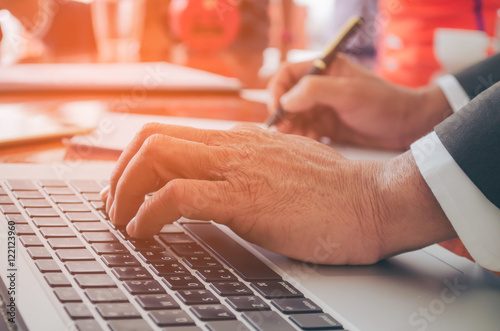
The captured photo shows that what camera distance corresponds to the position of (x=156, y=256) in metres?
0.43

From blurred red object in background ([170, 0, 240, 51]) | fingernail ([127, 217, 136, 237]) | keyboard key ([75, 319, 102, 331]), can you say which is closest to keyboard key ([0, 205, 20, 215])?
fingernail ([127, 217, 136, 237])

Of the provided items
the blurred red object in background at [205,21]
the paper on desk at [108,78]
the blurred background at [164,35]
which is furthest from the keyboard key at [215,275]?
the blurred red object in background at [205,21]

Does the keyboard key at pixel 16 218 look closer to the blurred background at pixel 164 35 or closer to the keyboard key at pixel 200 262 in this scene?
the keyboard key at pixel 200 262

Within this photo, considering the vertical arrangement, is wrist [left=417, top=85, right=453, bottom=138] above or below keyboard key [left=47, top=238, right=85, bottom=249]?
above

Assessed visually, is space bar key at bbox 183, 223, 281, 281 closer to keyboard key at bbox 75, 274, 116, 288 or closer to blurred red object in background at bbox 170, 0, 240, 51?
keyboard key at bbox 75, 274, 116, 288

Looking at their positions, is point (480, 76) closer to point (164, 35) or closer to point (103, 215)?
point (103, 215)

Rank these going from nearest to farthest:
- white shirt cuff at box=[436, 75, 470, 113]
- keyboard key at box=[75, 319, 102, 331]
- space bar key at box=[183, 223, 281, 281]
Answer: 1. keyboard key at box=[75, 319, 102, 331]
2. space bar key at box=[183, 223, 281, 281]
3. white shirt cuff at box=[436, 75, 470, 113]

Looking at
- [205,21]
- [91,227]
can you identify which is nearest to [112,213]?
[91,227]

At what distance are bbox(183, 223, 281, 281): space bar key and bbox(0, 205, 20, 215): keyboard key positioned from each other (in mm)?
143

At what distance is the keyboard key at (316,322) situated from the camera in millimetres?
341

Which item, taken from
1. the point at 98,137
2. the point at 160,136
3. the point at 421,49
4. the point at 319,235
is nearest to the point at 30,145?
the point at 98,137

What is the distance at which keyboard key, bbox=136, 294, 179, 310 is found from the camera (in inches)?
13.5

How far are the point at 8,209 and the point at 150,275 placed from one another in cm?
17

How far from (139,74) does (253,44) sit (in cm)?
69
